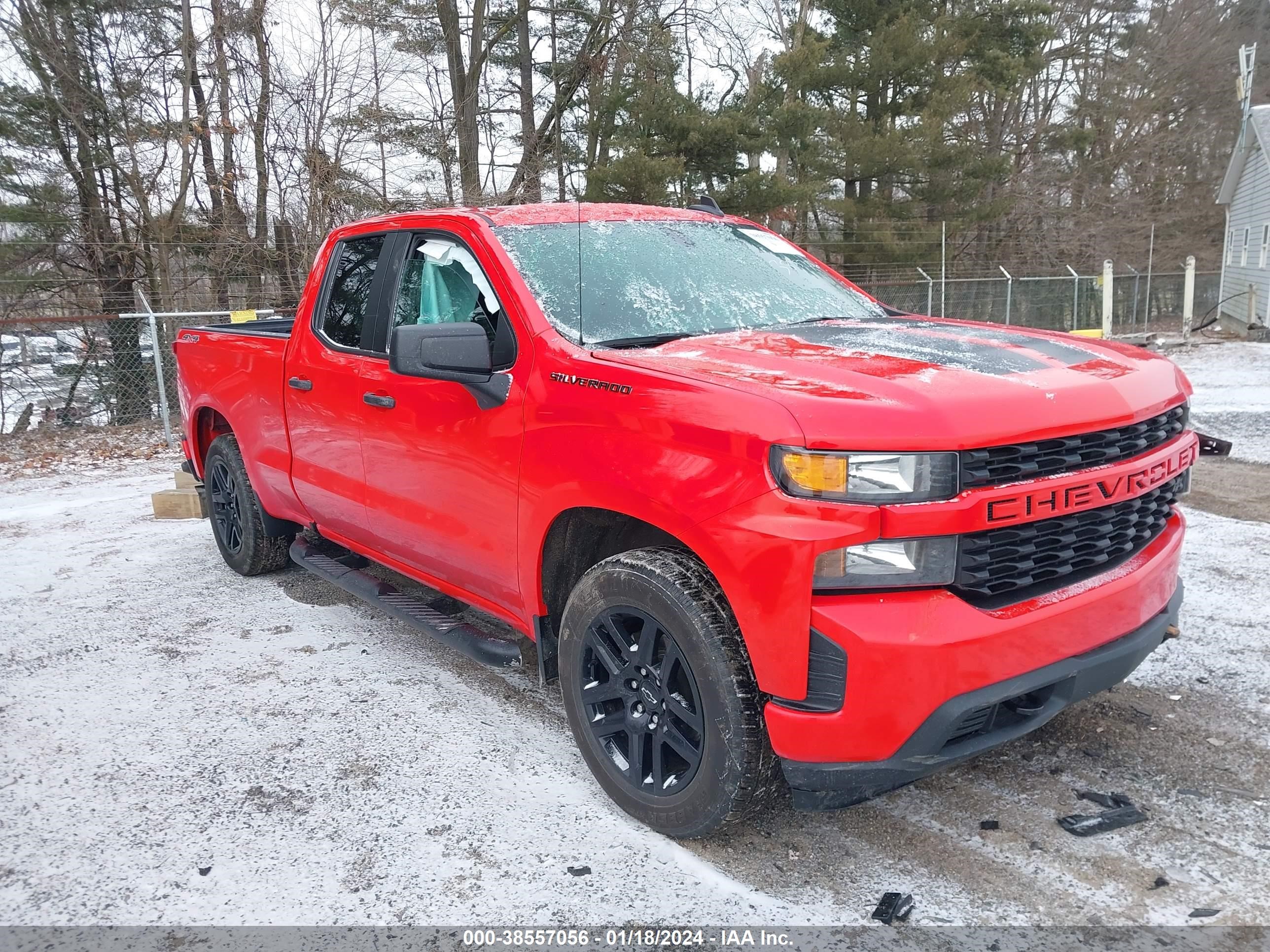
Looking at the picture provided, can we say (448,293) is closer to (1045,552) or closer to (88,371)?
(1045,552)

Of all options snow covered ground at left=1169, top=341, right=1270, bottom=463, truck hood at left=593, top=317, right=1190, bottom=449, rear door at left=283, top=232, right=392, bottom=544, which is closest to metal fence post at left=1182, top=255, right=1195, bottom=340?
snow covered ground at left=1169, top=341, right=1270, bottom=463

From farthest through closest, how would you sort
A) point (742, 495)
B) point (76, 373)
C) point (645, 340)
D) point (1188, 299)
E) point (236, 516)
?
point (1188, 299)
point (76, 373)
point (236, 516)
point (645, 340)
point (742, 495)

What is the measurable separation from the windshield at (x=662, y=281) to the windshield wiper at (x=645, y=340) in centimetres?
1

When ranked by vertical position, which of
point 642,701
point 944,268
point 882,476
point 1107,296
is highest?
point 944,268

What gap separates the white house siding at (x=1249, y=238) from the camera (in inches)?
929

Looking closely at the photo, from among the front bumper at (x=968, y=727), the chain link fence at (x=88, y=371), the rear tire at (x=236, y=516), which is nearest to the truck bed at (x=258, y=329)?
the rear tire at (x=236, y=516)

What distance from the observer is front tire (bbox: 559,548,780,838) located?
97.6 inches

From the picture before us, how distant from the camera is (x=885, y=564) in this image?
2.25 meters

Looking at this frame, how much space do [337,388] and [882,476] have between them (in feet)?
8.90

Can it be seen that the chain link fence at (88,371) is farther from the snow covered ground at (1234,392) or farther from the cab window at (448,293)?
the snow covered ground at (1234,392)

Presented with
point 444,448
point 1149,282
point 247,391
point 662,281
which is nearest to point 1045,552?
point 662,281

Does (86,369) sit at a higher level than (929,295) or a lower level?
lower

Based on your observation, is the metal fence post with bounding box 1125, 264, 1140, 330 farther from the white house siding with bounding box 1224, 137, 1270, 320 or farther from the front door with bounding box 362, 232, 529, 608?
the front door with bounding box 362, 232, 529, 608

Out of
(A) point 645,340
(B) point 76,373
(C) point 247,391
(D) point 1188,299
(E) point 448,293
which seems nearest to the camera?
(A) point 645,340
